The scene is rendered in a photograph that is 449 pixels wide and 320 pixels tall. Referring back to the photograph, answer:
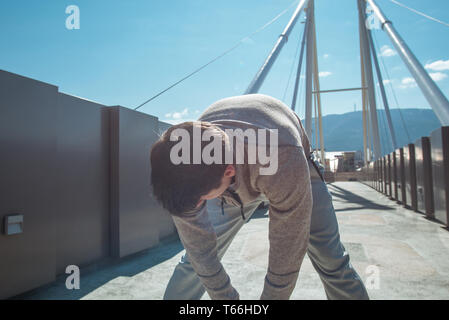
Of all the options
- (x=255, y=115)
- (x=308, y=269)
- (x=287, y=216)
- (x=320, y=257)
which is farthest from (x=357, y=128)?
(x=287, y=216)

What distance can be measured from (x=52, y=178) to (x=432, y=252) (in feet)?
12.6

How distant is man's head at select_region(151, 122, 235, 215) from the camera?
106cm

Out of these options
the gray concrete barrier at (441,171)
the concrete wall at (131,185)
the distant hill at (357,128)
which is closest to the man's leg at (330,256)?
the concrete wall at (131,185)

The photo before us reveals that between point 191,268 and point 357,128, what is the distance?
18177cm

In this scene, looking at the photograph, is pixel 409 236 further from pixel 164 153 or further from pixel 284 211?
pixel 164 153

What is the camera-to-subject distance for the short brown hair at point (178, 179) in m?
1.06

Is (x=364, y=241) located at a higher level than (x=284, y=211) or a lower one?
lower

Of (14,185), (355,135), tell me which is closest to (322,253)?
(14,185)

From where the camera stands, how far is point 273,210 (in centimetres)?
124

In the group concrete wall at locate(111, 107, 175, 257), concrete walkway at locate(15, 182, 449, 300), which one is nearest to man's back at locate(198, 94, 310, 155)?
concrete walkway at locate(15, 182, 449, 300)

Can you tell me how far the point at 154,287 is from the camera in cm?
249

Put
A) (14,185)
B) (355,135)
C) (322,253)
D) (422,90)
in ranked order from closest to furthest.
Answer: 1. (322,253)
2. (14,185)
3. (422,90)
4. (355,135)

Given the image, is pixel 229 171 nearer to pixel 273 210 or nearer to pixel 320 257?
pixel 273 210

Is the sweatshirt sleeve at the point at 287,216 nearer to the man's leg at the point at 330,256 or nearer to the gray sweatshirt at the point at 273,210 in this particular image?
the gray sweatshirt at the point at 273,210
